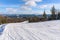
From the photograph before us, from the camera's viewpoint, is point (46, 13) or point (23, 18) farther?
point (46, 13)

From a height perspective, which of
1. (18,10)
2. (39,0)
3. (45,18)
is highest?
(39,0)

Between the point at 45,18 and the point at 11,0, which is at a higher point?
the point at 11,0

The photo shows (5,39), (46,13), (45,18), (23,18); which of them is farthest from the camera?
(46,13)

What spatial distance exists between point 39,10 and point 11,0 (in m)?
3.68

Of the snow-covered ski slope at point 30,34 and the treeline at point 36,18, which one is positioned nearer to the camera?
the snow-covered ski slope at point 30,34

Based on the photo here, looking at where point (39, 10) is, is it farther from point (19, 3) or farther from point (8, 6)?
point (8, 6)

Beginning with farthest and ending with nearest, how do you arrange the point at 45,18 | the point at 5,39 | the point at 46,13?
1. the point at 46,13
2. the point at 45,18
3. the point at 5,39

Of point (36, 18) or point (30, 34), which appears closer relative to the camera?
point (30, 34)

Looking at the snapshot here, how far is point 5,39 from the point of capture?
14.1ft

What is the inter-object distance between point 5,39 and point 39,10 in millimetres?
10265

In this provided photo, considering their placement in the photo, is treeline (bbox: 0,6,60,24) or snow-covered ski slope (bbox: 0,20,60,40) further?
treeline (bbox: 0,6,60,24)

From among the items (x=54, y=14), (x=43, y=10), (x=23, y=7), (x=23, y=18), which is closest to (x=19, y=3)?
(x=23, y=7)

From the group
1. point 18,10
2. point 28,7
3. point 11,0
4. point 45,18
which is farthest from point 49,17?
point 11,0

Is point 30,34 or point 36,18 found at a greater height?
point 30,34
